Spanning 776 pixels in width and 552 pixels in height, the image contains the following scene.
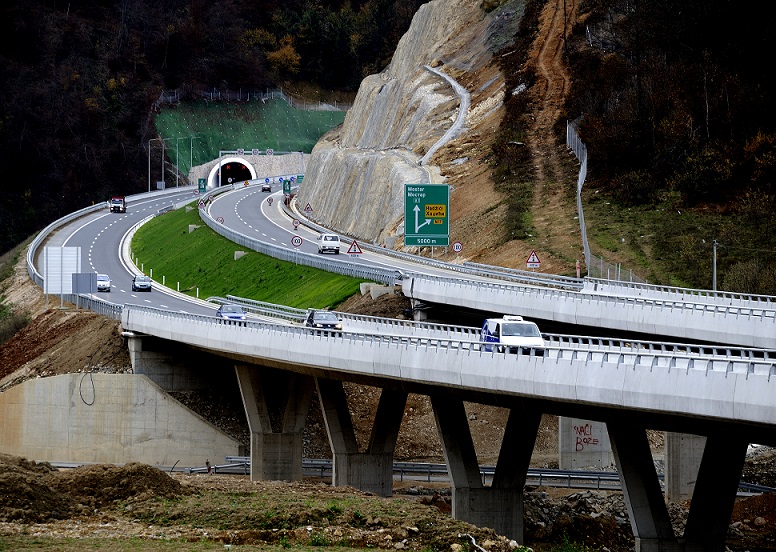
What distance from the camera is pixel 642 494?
38469mm

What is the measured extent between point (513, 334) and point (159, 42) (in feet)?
497

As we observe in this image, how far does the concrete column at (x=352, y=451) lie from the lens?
54062 mm

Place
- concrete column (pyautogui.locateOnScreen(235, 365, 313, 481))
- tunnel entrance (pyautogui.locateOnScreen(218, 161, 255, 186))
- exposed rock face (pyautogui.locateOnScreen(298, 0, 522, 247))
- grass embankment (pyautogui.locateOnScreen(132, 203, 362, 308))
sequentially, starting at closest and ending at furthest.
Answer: concrete column (pyautogui.locateOnScreen(235, 365, 313, 481)) < grass embankment (pyautogui.locateOnScreen(132, 203, 362, 308)) < exposed rock face (pyautogui.locateOnScreen(298, 0, 522, 247)) < tunnel entrance (pyautogui.locateOnScreen(218, 161, 255, 186))

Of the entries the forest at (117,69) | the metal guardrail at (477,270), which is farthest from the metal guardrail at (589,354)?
the forest at (117,69)

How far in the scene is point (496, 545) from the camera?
3134 cm

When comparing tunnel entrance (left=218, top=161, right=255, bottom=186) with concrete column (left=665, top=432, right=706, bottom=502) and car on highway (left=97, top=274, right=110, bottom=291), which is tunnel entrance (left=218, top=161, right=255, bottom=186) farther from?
concrete column (left=665, top=432, right=706, bottom=502)

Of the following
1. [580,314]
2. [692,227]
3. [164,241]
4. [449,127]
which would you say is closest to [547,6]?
[449,127]

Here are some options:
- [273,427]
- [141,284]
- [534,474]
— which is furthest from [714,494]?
[141,284]

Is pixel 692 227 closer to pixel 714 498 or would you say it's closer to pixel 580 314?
pixel 580 314

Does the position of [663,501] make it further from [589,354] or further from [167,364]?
[167,364]

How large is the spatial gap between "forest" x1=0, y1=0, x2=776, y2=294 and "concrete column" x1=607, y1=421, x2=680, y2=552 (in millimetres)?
23974

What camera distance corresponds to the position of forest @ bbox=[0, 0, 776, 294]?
78188 mm

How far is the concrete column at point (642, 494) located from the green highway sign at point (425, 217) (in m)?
36.1

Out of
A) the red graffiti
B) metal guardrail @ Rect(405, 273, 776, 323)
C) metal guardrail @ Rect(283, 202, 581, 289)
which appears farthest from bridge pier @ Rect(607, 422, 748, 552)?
metal guardrail @ Rect(283, 202, 581, 289)
